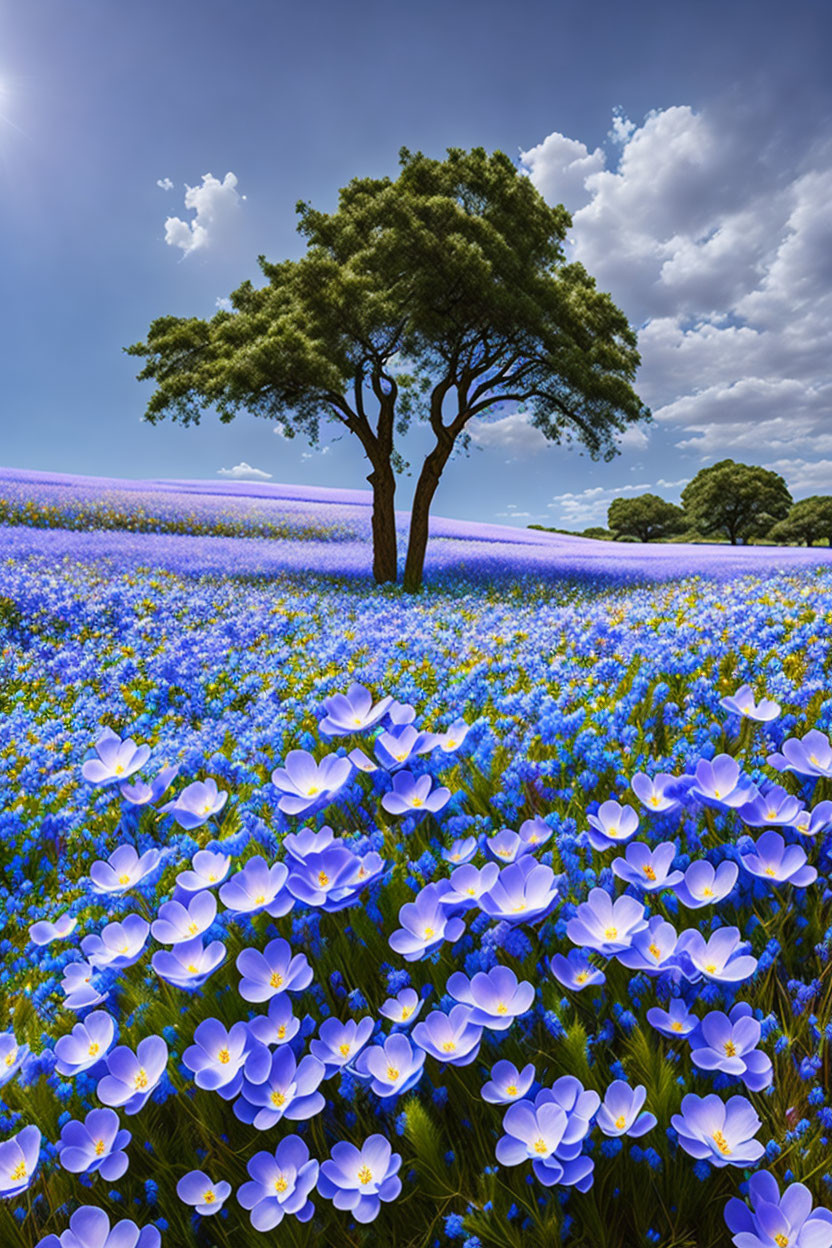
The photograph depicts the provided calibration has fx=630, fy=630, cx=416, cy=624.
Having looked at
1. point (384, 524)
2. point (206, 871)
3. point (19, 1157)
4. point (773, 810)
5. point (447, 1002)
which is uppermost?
point (384, 524)

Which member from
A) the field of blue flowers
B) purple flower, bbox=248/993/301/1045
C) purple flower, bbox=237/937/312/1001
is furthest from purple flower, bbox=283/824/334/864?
purple flower, bbox=248/993/301/1045

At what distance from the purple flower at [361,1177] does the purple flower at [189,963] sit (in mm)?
426

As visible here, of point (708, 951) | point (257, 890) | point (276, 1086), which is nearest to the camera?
point (276, 1086)

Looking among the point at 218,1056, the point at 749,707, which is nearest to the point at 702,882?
the point at 749,707

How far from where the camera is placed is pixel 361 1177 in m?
1.15

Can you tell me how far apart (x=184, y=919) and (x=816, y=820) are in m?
1.64

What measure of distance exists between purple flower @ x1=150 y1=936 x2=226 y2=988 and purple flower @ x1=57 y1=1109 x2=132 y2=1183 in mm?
242

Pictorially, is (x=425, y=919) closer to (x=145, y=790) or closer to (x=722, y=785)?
(x=722, y=785)

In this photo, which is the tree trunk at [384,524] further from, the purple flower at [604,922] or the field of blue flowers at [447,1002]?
the purple flower at [604,922]

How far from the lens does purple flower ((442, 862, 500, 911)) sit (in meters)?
1.43

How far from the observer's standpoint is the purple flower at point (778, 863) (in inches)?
56.0

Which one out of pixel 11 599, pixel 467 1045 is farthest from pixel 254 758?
pixel 11 599

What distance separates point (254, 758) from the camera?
3021mm

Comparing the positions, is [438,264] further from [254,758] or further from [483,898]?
[483,898]
